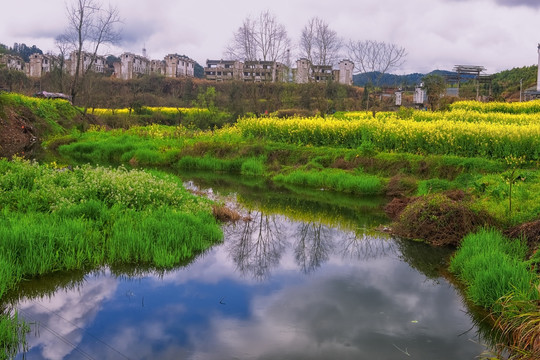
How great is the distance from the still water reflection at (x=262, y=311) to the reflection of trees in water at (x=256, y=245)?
4 centimetres

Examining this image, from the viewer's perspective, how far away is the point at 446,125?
15.1 metres

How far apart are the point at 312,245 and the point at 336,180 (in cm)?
557

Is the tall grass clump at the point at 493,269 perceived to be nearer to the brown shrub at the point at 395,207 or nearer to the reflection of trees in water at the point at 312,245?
the reflection of trees in water at the point at 312,245

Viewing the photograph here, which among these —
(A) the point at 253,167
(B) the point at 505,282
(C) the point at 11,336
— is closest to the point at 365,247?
(B) the point at 505,282

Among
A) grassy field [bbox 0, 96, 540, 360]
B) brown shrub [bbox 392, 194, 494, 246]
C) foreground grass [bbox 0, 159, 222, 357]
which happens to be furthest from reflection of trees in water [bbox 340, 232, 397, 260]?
foreground grass [bbox 0, 159, 222, 357]

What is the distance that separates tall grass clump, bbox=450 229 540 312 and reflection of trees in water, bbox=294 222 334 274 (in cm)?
215

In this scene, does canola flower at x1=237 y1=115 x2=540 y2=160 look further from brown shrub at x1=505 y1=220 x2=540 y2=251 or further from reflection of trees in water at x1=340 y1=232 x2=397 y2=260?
reflection of trees in water at x1=340 y1=232 x2=397 y2=260

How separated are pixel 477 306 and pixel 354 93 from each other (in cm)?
5635

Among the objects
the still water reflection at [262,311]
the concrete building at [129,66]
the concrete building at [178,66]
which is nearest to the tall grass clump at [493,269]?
the still water reflection at [262,311]

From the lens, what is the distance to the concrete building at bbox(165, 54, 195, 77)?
3583 inches

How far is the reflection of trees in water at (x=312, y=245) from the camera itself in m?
7.88

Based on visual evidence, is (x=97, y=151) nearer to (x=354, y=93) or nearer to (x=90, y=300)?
(x=90, y=300)

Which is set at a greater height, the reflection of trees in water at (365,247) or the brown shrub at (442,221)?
the brown shrub at (442,221)

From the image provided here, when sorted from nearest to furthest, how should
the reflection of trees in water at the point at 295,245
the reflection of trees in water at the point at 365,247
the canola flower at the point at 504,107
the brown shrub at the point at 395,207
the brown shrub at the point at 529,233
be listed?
the brown shrub at the point at 529,233, the reflection of trees in water at the point at 295,245, the reflection of trees in water at the point at 365,247, the brown shrub at the point at 395,207, the canola flower at the point at 504,107
